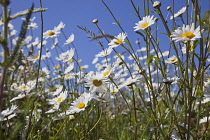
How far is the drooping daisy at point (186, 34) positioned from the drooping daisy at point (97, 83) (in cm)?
41

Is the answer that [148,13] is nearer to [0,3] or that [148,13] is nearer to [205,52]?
[205,52]

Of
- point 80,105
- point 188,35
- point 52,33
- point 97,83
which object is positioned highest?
point 52,33

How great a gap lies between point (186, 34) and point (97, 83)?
19.4 inches

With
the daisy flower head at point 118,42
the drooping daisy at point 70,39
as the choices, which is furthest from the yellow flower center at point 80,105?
the drooping daisy at point 70,39

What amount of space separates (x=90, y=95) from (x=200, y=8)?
65cm

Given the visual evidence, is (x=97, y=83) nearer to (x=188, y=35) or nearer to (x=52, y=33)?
(x=188, y=35)

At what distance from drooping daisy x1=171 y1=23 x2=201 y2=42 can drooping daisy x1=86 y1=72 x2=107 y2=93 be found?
1.34 ft

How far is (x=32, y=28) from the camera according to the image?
293 cm

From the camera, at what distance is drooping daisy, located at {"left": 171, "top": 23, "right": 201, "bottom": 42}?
1.13 metres

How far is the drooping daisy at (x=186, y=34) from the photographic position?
44.4 inches

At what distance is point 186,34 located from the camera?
1.18m

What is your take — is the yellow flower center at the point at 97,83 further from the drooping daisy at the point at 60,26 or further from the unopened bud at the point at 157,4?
the drooping daisy at the point at 60,26

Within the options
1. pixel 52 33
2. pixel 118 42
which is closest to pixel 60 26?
pixel 52 33

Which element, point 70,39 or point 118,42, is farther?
point 70,39
